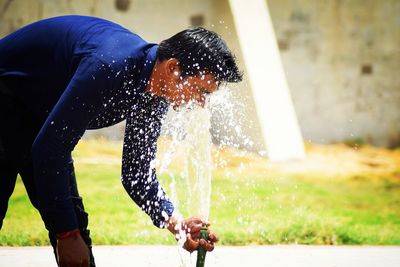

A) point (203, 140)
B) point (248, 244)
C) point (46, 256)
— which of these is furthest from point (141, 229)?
point (203, 140)

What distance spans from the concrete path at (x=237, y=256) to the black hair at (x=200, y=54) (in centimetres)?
166

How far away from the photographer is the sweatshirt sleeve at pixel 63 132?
90.4 inches

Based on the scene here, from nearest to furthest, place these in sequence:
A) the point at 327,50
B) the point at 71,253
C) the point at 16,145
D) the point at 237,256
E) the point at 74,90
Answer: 1. the point at 74,90
2. the point at 71,253
3. the point at 16,145
4. the point at 237,256
5. the point at 327,50

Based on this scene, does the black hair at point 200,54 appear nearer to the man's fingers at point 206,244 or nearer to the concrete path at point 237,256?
the man's fingers at point 206,244

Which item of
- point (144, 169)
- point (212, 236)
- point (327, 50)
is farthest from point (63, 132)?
point (327, 50)

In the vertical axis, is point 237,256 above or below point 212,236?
below

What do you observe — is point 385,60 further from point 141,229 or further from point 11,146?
point 11,146

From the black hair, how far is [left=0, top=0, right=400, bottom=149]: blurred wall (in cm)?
624

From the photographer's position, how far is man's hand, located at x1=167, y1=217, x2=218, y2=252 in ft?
9.13

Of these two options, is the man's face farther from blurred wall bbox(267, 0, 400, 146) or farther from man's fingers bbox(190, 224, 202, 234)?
blurred wall bbox(267, 0, 400, 146)

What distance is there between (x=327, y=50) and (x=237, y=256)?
18.1 feet

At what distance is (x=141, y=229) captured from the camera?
5.68 m

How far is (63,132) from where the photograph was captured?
91.3 inches

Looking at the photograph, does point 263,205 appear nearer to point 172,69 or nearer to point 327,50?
point 327,50
